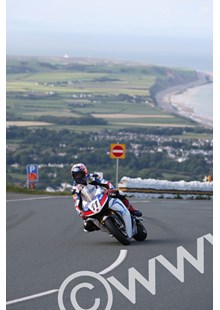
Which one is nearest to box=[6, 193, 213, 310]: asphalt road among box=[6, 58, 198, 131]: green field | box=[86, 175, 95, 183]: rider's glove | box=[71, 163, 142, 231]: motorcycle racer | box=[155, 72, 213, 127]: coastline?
box=[71, 163, 142, 231]: motorcycle racer

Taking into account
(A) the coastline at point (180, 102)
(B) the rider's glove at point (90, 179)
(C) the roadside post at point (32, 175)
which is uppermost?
(B) the rider's glove at point (90, 179)

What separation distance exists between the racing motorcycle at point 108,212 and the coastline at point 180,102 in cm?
6443

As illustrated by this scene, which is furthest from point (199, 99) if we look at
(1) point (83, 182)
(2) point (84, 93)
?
(1) point (83, 182)

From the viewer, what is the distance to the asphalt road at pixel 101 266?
11.1m

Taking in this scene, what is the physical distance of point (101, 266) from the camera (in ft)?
45.5

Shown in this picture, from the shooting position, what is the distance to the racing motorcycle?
53.5ft

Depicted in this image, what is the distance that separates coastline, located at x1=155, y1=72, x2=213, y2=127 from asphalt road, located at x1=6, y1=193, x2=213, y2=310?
61.4 meters

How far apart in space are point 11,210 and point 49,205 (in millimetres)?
2414

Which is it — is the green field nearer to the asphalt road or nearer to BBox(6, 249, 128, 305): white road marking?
the asphalt road

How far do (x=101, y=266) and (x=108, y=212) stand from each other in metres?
2.67

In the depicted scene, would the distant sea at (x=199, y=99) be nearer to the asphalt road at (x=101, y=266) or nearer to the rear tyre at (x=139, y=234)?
the asphalt road at (x=101, y=266)

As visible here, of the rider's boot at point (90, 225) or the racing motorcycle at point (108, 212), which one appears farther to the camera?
the rider's boot at point (90, 225)

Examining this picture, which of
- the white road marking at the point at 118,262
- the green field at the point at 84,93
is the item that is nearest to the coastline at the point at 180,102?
the green field at the point at 84,93
